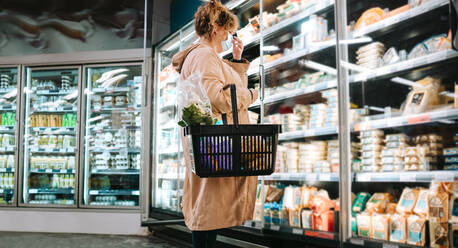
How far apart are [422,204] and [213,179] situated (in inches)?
52.3

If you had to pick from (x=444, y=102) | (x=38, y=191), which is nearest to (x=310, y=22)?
(x=444, y=102)

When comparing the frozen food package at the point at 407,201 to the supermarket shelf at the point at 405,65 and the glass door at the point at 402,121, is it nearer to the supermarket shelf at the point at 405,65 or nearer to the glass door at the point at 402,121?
the glass door at the point at 402,121

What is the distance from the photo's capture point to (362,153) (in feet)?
8.93

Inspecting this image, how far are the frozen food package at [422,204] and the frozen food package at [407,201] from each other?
4 cm

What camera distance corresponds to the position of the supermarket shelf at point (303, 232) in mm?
2604

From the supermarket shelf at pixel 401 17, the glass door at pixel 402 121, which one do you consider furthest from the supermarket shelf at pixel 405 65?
the supermarket shelf at pixel 401 17

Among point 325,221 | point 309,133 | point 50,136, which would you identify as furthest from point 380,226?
point 50,136

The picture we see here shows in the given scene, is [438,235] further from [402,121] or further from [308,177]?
[308,177]

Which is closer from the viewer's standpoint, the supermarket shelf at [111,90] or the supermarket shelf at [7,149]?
the supermarket shelf at [111,90]

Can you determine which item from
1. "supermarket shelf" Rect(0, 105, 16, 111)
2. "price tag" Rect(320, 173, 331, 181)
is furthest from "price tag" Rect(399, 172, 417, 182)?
"supermarket shelf" Rect(0, 105, 16, 111)

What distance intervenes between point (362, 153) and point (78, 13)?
206 inches

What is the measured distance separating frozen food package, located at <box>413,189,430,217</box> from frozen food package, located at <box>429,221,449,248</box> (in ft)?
0.28

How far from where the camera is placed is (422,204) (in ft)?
7.82

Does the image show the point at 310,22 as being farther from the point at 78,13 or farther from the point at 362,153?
the point at 78,13
